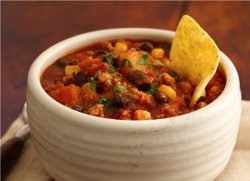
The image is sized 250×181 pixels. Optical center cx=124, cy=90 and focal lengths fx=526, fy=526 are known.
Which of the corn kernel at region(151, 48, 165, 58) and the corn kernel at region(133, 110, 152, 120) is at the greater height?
the corn kernel at region(133, 110, 152, 120)

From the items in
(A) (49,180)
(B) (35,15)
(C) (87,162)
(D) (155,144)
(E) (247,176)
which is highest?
(D) (155,144)

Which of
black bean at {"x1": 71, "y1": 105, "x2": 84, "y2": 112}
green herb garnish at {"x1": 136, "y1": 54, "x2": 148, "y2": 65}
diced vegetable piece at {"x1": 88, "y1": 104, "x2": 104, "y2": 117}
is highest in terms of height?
green herb garnish at {"x1": 136, "y1": 54, "x2": 148, "y2": 65}

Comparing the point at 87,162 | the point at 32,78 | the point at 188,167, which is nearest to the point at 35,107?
the point at 32,78

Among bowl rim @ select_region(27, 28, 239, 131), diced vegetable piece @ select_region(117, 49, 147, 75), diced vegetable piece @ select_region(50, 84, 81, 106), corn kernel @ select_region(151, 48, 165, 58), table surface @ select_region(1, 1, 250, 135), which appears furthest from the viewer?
table surface @ select_region(1, 1, 250, 135)

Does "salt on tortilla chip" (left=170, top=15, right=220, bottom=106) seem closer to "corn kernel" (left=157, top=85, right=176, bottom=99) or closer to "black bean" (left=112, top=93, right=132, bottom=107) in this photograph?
"corn kernel" (left=157, top=85, right=176, bottom=99)

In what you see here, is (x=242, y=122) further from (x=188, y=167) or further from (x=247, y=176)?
(x=188, y=167)

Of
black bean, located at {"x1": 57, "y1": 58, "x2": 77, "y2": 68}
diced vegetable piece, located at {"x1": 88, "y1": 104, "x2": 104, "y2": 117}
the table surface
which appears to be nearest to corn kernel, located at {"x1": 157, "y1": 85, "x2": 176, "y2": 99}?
diced vegetable piece, located at {"x1": 88, "y1": 104, "x2": 104, "y2": 117}

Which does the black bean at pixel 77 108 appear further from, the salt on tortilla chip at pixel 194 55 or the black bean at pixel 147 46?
the black bean at pixel 147 46
